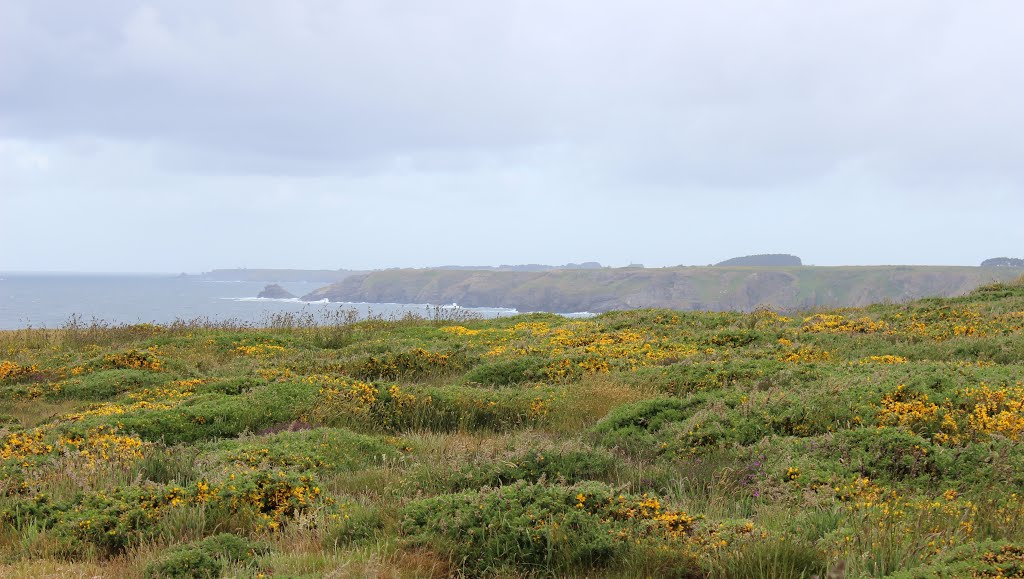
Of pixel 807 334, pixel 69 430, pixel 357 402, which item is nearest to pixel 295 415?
pixel 357 402

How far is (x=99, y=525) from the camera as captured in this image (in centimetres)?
597

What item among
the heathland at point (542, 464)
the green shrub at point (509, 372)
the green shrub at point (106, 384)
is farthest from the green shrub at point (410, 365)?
the green shrub at point (106, 384)

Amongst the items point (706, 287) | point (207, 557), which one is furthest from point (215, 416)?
point (706, 287)

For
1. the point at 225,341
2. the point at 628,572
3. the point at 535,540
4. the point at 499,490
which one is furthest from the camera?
the point at 225,341

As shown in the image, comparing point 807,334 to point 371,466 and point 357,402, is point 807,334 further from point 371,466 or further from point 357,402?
point 371,466

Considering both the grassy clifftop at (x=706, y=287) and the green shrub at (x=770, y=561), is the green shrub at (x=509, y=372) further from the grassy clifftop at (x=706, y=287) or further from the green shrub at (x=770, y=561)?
the grassy clifftop at (x=706, y=287)

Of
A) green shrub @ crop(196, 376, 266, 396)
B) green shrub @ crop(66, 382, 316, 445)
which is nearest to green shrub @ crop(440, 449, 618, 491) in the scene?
green shrub @ crop(66, 382, 316, 445)

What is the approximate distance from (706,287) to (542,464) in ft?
484

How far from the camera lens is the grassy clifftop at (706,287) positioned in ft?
422

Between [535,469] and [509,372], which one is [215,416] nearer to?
[535,469]

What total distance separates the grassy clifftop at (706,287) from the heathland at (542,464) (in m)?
105

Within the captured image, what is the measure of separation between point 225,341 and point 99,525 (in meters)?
15.3

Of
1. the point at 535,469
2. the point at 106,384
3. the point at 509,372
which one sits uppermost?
the point at 535,469

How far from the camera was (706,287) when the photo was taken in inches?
5832
